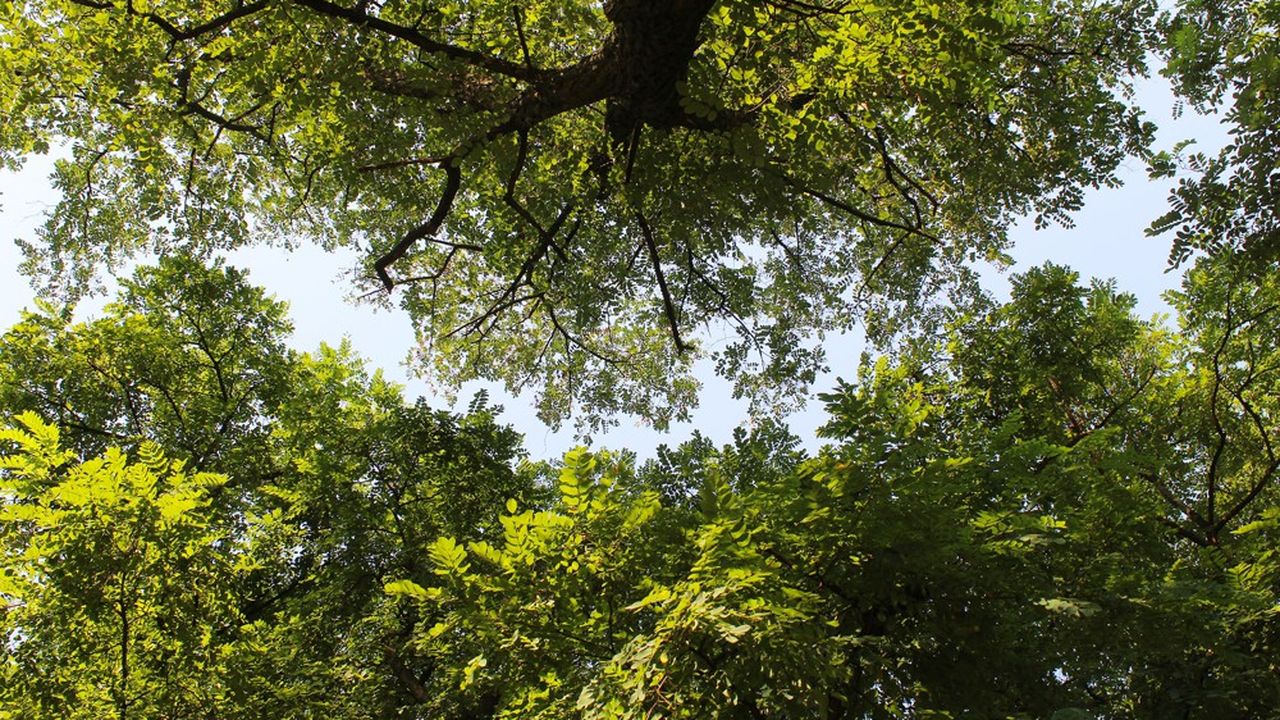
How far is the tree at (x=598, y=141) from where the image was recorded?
209 inches

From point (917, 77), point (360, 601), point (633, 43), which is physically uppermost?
point (633, 43)

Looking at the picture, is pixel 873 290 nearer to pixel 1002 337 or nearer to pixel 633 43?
pixel 1002 337

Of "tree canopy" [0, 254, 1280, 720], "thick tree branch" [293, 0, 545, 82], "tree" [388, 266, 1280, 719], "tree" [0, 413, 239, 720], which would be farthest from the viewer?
"thick tree branch" [293, 0, 545, 82]

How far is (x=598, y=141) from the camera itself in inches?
312

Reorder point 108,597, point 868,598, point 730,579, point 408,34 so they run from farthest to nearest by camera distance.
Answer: point 408,34 < point 108,597 < point 868,598 < point 730,579

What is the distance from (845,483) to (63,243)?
10.3 meters

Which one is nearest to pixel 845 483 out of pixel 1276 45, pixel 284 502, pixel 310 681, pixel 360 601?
pixel 1276 45

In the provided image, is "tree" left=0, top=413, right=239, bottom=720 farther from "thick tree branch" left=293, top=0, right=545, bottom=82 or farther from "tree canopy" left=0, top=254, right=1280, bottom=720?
"thick tree branch" left=293, top=0, right=545, bottom=82

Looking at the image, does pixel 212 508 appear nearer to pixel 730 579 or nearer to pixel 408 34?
pixel 408 34

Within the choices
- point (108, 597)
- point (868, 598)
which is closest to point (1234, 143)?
point (868, 598)

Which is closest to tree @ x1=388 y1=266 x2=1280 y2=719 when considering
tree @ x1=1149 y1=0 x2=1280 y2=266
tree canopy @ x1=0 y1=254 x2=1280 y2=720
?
tree canopy @ x1=0 y1=254 x2=1280 y2=720

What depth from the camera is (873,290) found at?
32.2ft

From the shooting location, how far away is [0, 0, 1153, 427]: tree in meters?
5.32

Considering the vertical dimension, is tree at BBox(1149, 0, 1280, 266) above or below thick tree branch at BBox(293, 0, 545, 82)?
below
